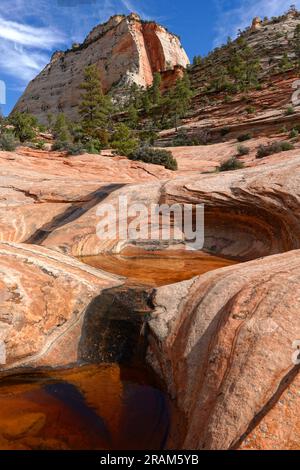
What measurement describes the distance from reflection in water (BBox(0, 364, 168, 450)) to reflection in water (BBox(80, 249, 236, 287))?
248cm

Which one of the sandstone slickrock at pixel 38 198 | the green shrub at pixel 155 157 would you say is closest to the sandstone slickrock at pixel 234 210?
the sandstone slickrock at pixel 38 198

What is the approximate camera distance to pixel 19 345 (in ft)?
14.8

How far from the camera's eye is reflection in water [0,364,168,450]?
320 centimetres

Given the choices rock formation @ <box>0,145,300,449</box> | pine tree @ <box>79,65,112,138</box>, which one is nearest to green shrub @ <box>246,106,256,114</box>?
pine tree @ <box>79,65,112,138</box>

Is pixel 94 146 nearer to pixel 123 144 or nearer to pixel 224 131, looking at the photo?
pixel 123 144

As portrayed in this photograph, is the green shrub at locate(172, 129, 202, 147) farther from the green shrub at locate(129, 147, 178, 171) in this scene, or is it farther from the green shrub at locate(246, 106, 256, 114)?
the green shrub at locate(129, 147, 178, 171)

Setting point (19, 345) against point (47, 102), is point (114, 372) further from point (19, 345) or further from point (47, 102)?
point (47, 102)

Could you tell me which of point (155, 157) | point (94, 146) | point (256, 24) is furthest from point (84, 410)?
point (256, 24)

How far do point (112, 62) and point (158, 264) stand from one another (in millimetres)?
95784

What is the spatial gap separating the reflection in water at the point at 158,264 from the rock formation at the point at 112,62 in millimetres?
80656

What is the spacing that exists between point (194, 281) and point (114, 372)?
180 cm

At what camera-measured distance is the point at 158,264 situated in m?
8.70

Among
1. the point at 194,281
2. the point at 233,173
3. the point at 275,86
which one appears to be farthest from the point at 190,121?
the point at 194,281

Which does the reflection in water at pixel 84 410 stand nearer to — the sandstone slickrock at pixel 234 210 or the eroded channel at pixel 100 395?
the eroded channel at pixel 100 395
